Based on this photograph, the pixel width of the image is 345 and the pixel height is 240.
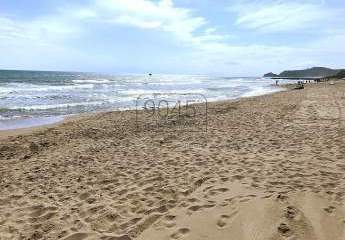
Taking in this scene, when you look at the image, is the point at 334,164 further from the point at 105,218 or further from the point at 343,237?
the point at 105,218

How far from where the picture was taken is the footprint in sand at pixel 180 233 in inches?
163

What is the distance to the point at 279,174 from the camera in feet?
20.1

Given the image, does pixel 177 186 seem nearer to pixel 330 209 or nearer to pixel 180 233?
pixel 180 233

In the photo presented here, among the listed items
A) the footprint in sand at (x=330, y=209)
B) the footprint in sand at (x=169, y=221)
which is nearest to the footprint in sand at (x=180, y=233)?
the footprint in sand at (x=169, y=221)

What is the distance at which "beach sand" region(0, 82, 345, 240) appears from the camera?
14.3 feet

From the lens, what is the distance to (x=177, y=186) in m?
5.83

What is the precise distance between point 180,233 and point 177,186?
1642mm

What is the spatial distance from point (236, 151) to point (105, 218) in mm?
3961

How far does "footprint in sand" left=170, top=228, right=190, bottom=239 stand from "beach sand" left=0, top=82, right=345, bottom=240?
2cm

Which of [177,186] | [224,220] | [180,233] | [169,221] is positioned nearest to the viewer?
[180,233]

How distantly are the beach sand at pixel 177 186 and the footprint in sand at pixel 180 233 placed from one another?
0.02 m

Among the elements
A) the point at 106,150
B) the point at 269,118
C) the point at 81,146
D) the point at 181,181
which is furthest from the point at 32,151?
the point at 269,118

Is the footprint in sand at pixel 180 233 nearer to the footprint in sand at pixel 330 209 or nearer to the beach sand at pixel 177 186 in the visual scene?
the beach sand at pixel 177 186

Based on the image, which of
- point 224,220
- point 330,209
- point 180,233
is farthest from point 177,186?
point 330,209
